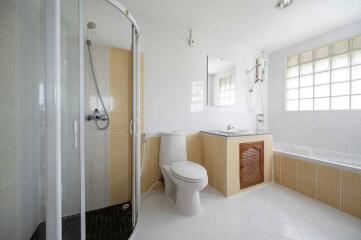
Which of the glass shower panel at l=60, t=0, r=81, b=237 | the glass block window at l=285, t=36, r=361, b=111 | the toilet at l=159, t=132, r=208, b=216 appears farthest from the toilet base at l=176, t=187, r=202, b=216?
the glass block window at l=285, t=36, r=361, b=111

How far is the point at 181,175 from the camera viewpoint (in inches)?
58.1

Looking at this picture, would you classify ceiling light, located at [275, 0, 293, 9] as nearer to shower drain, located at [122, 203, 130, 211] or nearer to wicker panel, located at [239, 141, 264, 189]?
wicker panel, located at [239, 141, 264, 189]

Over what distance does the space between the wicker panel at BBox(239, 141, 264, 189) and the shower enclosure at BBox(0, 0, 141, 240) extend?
1.35 metres

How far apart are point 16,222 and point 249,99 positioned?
10.6 feet

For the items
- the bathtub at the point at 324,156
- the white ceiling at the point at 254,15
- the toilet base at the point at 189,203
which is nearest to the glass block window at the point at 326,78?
the white ceiling at the point at 254,15

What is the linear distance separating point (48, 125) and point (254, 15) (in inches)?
95.1

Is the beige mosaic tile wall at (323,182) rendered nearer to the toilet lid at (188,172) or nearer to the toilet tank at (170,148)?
the toilet lid at (188,172)

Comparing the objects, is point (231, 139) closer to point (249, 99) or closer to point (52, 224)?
point (249, 99)

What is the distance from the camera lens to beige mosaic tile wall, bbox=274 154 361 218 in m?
1.52

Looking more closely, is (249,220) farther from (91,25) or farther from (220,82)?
(91,25)

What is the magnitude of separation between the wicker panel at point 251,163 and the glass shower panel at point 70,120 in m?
1.76

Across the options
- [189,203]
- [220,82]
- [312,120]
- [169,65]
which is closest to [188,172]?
[189,203]

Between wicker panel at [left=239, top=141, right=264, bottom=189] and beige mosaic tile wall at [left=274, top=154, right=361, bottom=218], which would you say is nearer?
beige mosaic tile wall at [left=274, top=154, right=361, bottom=218]

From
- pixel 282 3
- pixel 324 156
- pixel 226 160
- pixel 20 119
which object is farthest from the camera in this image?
pixel 324 156
